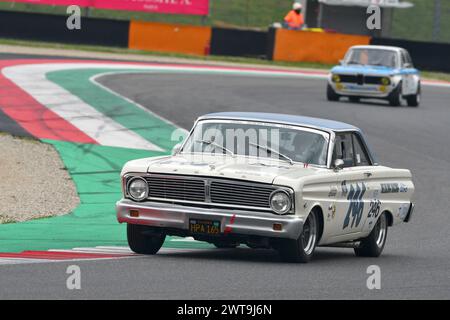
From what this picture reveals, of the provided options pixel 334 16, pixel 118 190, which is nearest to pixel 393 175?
pixel 118 190

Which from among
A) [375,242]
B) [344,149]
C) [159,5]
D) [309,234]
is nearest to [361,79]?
[159,5]

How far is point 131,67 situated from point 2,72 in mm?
6717

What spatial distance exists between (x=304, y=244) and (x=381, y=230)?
2100 mm

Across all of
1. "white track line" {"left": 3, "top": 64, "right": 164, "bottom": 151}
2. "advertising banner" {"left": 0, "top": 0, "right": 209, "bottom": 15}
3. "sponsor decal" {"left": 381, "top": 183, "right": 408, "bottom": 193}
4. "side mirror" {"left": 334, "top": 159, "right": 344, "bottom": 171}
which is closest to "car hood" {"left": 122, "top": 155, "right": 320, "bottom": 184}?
"side mirror" {"left": 334, "top": 159, "right": 344, "bottom": 171}

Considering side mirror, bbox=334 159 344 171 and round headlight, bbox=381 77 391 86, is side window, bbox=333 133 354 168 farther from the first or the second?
round headlight, bbox=381 77 391 86

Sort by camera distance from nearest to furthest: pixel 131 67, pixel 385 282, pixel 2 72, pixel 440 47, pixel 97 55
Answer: pixel 385 282
pixel 2 72
pixel 131 67
pixel 97 55
pixel 440 47

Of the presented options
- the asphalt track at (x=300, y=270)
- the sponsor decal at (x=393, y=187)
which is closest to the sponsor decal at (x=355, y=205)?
the asphalt track at (x=300, y=270)

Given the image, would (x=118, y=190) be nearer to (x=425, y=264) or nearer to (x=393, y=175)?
(x=393, y=175)

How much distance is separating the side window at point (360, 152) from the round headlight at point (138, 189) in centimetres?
255

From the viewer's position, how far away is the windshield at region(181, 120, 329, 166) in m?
11.6

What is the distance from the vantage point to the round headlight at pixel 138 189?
11.0 m

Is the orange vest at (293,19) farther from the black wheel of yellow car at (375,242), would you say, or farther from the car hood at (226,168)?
the car hood at (226,168)

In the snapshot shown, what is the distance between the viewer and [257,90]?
103 feet

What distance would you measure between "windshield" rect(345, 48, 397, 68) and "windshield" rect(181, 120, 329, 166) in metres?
18.6
